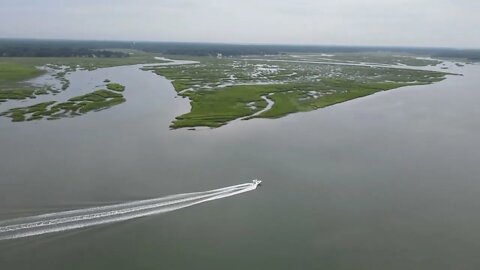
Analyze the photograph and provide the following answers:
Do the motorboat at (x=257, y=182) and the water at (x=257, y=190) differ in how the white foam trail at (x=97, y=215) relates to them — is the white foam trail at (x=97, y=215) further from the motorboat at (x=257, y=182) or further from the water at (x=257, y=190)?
the motorboat at (x=257, y=182)

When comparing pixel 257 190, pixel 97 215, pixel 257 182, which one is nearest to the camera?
pixel 97 215

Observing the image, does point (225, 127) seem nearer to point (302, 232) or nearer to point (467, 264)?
point (302, 232)

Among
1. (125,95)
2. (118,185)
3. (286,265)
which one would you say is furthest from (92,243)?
(125,95)

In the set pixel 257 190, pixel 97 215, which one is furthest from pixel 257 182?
pixel 97 215

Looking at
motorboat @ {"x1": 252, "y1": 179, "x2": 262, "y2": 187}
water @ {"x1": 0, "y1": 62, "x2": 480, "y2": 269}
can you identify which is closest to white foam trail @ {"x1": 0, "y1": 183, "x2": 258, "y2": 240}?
water @ {"x1": 0, "y1": 62, "x2": 480, "y2": 269}

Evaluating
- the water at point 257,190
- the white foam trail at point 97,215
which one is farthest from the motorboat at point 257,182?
the white foam trail at point 97,215

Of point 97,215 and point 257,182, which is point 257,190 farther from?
point 97,215

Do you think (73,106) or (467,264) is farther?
(73,106)
